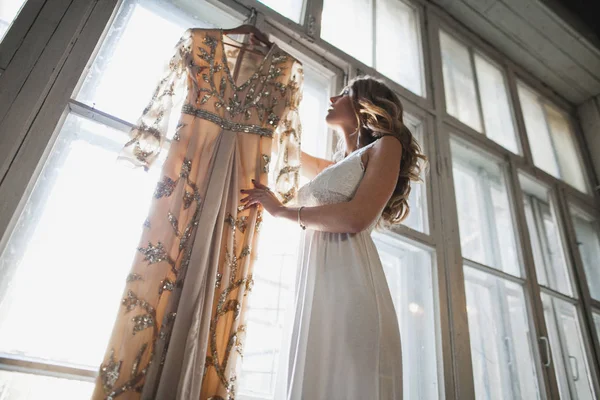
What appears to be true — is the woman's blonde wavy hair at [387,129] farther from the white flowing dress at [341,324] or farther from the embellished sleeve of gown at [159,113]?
the embellished sleeve of gown at [159,113]

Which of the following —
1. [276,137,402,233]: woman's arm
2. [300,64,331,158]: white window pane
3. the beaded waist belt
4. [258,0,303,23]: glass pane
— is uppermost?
[258,0,303,23]: glass pane

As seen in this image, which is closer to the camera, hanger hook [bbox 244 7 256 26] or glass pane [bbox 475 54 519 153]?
hanger hook [bbox 244 7 256 26]

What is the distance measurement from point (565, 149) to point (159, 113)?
310 cm

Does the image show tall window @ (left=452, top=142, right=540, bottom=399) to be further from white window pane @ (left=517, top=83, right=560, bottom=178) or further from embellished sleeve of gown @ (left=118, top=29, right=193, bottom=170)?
embellished sleeve of gown @ (left=118, top=29, right=193, bottom=170)

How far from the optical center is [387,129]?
115 cm

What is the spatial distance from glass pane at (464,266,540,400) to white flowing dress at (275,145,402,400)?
949mm

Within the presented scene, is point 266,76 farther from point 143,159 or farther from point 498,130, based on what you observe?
point 498,130

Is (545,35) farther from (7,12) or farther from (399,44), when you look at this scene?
(7,12)

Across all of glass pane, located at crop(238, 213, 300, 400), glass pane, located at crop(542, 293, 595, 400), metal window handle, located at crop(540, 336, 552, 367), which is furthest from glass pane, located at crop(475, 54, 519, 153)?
glass pane, located at crop(238, 213, 300, 400)

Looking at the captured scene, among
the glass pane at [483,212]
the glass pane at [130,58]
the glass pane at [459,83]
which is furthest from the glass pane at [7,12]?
the glass pane at [459,83]

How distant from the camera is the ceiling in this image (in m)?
2.64

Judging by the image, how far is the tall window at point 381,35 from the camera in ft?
6.52

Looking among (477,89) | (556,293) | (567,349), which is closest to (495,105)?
(477,89)

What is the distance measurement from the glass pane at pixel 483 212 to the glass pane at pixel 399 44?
48cm
